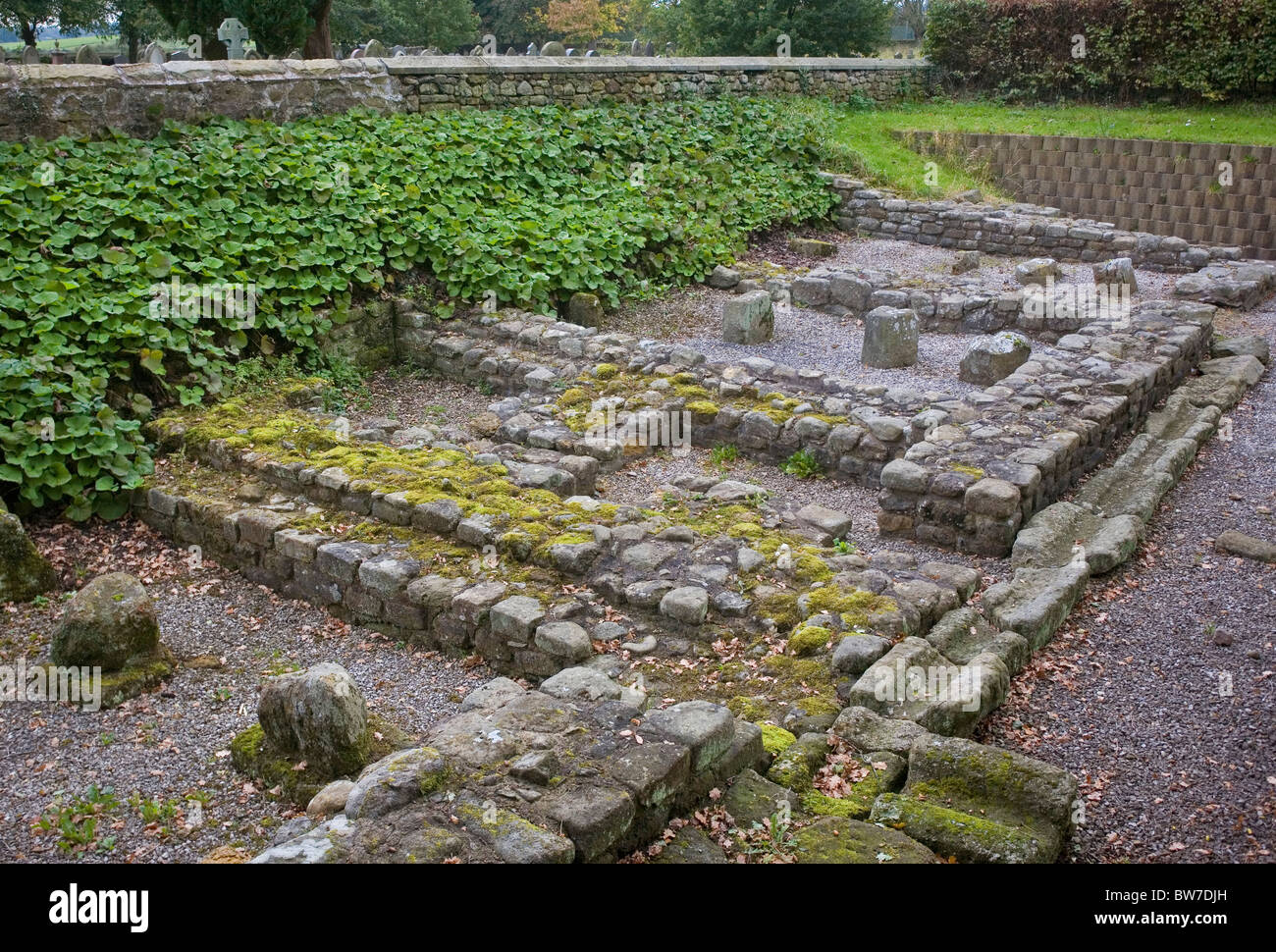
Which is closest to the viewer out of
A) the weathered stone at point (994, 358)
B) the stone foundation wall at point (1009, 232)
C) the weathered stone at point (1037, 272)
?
the weathered stone at point (994, 358)

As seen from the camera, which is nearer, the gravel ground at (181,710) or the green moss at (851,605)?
the gravel ground at (181,710)

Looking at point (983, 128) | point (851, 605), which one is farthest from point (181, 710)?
point (983, 128)

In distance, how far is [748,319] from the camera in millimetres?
11000

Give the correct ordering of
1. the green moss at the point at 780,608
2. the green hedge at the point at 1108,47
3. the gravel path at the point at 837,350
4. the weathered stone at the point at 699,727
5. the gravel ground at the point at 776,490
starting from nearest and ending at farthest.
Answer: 1. the weathered stone at the point at 699,727
2. the green moss at the point at 780,608
3. the gravel ground at the point at 776,490
4. the gravel path at the point at 837,350
5. the green hedge at the point at 1108,47

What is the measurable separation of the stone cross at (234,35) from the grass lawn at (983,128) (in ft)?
29.0

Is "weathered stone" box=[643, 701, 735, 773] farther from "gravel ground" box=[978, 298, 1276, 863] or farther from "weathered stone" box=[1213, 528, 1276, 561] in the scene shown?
"weathered stone" box=[1213, 528, 1276, 561]

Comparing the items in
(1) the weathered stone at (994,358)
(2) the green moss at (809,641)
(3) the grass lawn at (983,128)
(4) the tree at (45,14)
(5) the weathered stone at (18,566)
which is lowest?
(2) the green moss at (809,641)

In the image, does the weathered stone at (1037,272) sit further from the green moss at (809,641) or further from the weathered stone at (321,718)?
the weathered stone at (321,718)

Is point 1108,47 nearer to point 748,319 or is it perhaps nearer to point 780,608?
point 748,319

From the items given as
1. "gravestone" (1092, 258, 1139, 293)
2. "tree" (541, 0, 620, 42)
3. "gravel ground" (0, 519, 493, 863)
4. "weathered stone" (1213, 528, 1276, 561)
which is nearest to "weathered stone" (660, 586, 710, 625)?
"gravel ground" (0, 519, 493, 863)

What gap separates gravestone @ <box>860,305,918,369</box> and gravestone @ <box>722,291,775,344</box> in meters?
1.22

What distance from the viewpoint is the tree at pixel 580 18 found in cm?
2886

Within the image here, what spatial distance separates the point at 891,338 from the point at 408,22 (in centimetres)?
2147

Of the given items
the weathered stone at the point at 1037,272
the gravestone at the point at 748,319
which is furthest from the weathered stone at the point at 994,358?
the weathered stone at the point at 1037,272
